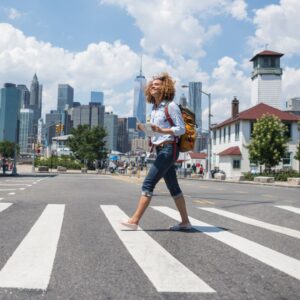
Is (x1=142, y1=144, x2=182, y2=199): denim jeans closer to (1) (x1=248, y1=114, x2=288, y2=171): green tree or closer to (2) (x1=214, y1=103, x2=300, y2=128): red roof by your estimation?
(1) (x1=248, y1=114, x2=288, y2=171): green tree

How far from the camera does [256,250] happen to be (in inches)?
184

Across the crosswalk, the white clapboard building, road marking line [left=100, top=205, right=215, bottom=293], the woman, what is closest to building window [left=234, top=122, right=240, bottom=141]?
the white clapboard building

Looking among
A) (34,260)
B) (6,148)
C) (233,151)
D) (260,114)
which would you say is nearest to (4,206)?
A: (34,260)

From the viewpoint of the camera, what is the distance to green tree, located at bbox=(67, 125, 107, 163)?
80688 millimetres

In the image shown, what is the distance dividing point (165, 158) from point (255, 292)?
2.74m

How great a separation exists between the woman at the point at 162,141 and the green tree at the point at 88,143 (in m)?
75.0

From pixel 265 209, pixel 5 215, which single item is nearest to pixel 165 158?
pixel 5 215

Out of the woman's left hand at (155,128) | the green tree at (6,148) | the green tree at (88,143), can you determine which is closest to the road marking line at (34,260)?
the woman's left hand at (155,128)

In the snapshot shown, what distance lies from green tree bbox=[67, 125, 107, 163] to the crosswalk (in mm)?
74190

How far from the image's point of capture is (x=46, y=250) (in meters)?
4.41

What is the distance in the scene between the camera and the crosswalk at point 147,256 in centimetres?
327

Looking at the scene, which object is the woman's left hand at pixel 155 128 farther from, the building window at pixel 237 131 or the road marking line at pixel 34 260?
the building window at pixel 237 131

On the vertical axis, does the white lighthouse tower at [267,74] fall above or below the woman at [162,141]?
above

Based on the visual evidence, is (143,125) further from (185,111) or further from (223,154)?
(223,154)
